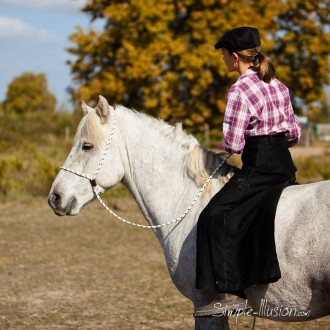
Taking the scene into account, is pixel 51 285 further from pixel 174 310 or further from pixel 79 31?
pixel 79 31

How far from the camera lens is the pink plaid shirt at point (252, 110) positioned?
13.9 feet

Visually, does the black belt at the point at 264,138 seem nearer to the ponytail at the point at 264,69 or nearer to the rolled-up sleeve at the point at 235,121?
the rolled-up sleeve at the point at 235,121

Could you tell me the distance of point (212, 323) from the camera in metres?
4.36

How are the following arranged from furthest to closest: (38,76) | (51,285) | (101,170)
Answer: (38,76)
(51,285)
(101,170)

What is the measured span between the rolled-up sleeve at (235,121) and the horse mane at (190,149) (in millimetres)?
342

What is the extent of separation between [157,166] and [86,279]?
16.4 feet

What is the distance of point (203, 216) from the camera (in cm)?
428

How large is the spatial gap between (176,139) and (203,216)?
75 cm

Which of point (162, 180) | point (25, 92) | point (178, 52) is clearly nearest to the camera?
point (162, 180)

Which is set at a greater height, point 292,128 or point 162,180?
point 292,128

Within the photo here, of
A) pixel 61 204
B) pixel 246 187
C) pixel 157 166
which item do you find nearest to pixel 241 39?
pixel 246 187

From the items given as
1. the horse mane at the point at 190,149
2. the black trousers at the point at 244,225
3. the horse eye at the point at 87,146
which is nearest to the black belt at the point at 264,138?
the black trousers at the point at 244,225

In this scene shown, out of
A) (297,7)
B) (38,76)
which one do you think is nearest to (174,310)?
(297,7)

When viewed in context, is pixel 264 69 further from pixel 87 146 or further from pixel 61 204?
pixel 61 204
